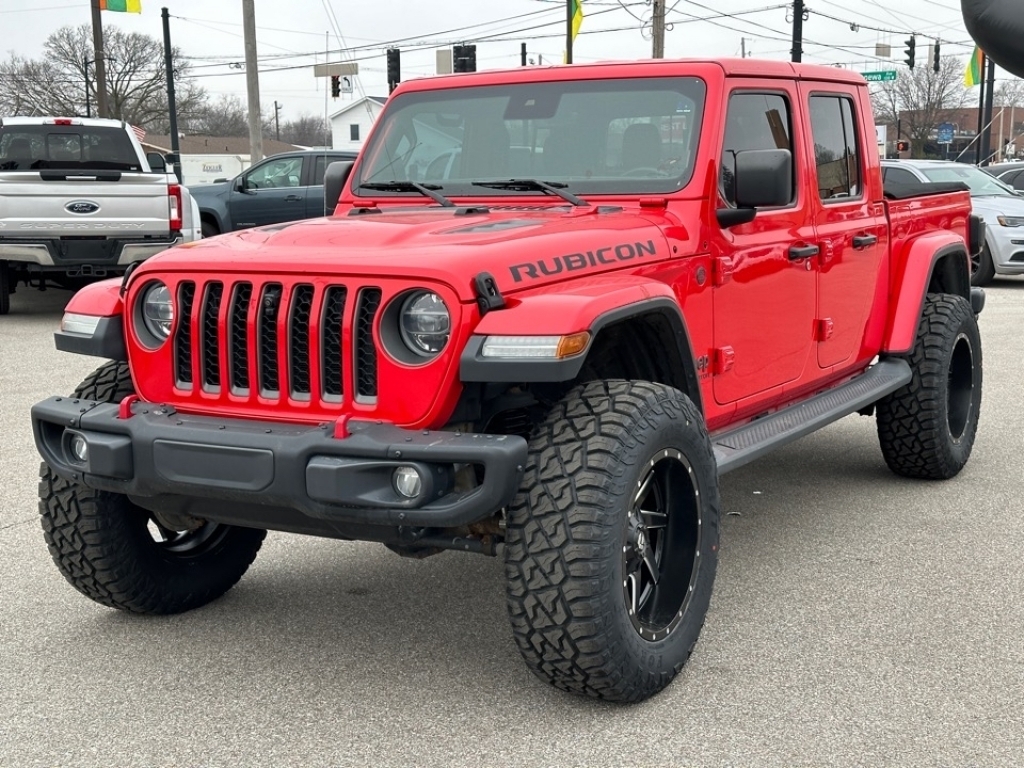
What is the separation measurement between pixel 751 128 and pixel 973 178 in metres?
12.6

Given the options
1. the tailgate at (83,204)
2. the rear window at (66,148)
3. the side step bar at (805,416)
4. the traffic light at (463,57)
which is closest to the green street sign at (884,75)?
the traffic light at (463,57)

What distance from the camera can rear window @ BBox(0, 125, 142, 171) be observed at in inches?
520

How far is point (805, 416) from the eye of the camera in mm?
5059

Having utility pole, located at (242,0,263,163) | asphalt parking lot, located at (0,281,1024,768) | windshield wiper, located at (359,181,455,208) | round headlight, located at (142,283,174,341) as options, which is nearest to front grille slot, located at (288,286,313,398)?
round headlight, located at (142,283,174,341)

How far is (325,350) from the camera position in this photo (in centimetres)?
347

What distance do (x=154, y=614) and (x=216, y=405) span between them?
3.47ft

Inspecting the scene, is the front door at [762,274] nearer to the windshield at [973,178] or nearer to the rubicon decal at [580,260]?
the rubicon decal at [580,260]

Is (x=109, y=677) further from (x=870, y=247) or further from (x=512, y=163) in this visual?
(x=870, y=247)

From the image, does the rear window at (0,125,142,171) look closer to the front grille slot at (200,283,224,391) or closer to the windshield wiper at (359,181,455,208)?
the windshield wiper at (359,181,455,208)

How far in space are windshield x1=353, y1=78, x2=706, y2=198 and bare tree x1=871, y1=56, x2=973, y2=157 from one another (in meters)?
66.2

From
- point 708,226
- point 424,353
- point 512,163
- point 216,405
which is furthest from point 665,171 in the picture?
point 216,405

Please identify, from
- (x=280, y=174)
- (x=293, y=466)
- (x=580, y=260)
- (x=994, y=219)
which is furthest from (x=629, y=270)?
(x=280, y=174)

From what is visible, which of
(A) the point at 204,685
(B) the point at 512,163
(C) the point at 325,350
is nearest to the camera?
(C) the point at 325,350

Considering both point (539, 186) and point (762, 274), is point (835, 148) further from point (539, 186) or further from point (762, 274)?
point (539, 186)
